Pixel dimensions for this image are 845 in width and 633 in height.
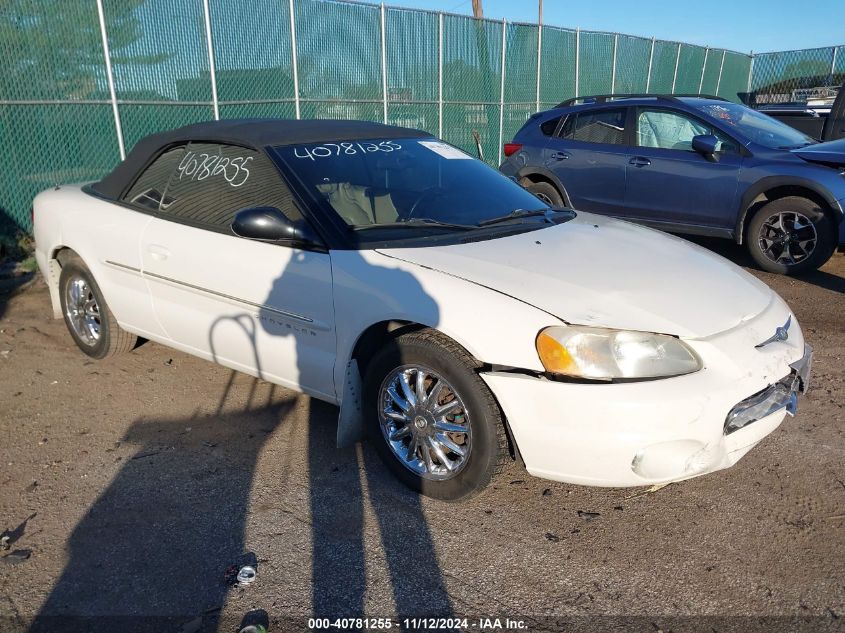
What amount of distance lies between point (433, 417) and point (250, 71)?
8443mm

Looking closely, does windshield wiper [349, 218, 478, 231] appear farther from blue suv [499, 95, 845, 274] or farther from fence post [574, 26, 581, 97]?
fence post [574, 26, 581, 97]

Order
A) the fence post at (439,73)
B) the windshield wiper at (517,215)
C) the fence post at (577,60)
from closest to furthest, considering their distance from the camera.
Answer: the windshield wiper at (517,215) < the fence post at (439,73) < the fence post at (577,60)

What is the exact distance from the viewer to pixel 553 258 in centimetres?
340

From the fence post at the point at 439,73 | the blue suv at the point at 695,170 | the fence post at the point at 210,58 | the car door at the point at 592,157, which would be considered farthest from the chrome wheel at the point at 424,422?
→ the fence post at the point at 439,73

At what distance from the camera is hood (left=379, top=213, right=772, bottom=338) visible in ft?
9.76

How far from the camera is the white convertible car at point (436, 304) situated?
2857 mm

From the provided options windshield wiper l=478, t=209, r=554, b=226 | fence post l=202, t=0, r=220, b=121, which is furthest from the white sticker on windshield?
fence post l=202, t=0, r=220, b=121

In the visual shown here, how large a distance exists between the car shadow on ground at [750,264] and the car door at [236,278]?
4.72 metres

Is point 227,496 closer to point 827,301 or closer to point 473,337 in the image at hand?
point 473,337

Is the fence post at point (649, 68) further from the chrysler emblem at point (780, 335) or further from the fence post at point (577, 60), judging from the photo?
the chrysler emblem at point (780, 335)

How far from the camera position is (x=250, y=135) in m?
4.10

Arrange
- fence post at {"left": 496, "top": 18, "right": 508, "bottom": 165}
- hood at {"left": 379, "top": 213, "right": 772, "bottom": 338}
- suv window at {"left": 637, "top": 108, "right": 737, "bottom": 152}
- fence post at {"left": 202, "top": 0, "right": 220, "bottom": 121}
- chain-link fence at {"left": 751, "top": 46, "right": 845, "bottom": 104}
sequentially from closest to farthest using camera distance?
hood at {"left": 379, "top": 213, "right": 772, "bottom": 338}
suv window at {"left": 637, "top": 108, "right": 737, "bottom": 152}
fence post at {"left": 202, "top": 0, "right": 220, "bottom": 121}
fence post at {"left": 496, "top": 18, "right": 508, "bottom": 165}
chain-link fence at {"left": 751, "top": 46, "right": 845, "bottom": 104}

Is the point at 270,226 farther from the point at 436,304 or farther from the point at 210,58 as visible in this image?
the point at 210,58

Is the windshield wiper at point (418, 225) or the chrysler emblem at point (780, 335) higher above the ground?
the windshield wiper at point (418, 225)
